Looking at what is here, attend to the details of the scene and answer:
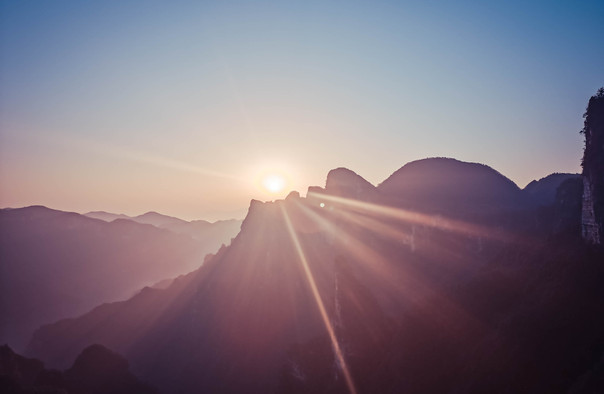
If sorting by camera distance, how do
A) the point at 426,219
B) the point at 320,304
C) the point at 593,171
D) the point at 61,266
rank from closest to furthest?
the point at 593,171
the point at 320,304
the point at 426,219
the point at 61,266

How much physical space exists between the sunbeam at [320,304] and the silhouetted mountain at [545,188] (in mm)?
69577

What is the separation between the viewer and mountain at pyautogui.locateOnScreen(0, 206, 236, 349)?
109m

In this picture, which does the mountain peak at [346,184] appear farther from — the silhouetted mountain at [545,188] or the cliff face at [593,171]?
the cliff face at [593,171]

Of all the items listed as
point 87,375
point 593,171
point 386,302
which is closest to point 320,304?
point 386,302

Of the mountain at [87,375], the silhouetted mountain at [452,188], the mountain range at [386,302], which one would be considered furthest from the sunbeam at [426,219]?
the mountain at [87,375]

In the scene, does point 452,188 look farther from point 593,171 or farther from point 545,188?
point 593,171

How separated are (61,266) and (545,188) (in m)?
204

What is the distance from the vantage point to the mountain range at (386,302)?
64.0 ft

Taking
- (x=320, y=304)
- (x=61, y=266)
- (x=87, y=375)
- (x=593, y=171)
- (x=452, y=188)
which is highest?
(x=452, y=188)

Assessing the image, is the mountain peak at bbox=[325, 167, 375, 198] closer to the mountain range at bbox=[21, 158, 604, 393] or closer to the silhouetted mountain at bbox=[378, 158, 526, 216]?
the mountain range at bbox=[21, 158, 604, 393]

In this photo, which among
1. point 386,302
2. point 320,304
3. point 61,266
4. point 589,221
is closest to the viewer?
point 589,221

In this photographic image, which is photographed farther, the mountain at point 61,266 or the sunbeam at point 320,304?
the mountain at point 61,266

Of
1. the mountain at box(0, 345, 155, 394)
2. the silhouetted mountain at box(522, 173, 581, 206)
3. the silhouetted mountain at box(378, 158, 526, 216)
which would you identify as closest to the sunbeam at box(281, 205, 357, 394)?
the silhouetted mountain at box(378, 158, 526, 216)

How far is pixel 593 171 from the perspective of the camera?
854 inches
